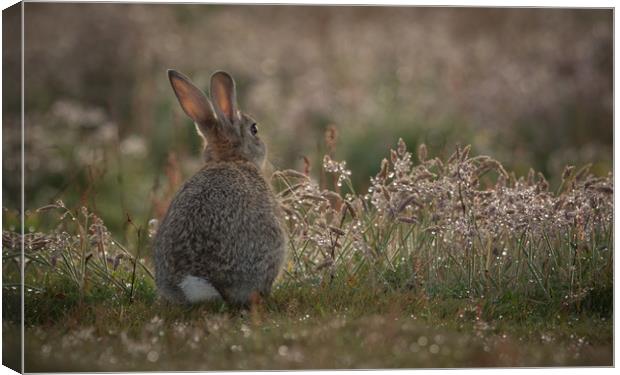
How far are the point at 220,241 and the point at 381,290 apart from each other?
998mm

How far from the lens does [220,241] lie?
5.80 m

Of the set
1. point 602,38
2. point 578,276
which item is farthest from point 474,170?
point 602,38

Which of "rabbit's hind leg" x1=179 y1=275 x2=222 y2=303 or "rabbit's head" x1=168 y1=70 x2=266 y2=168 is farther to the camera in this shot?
"rabbit's head" x1=168 y1=70 x2=266 y2=168

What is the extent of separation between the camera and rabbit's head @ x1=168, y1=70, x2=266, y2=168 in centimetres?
653

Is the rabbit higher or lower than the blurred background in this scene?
lower

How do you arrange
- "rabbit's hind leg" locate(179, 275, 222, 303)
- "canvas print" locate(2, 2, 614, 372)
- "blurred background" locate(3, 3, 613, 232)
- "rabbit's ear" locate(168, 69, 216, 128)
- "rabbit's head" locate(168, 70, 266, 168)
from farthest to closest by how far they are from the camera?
"blurred background" locate(3, 3, 613, 232), "rabbit's head" locate(168, 70, 266, 168), "rabbit's ear" locate(168, 69, 216, 128), "rabbit's hind leg" locate(179, 275, 222, 303), "canvas print" locate(2, 2, 614, 372)

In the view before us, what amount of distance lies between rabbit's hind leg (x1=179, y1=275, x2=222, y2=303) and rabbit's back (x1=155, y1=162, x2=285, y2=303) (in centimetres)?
2

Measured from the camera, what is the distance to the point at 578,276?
20.3ft

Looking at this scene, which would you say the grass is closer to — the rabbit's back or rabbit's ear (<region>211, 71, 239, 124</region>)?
the rabbit's back

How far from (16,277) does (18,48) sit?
4.23ft

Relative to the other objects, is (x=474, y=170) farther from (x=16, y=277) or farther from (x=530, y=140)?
(x=530, y=140)

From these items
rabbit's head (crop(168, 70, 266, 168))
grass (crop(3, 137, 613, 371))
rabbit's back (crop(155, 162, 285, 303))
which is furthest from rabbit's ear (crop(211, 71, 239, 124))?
rabbit's back (crop(155, 162, 285, 303))

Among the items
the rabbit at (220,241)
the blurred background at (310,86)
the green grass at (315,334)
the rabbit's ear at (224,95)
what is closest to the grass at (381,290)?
the green grass at (315,334)

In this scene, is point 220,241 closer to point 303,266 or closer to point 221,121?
point 303,266
